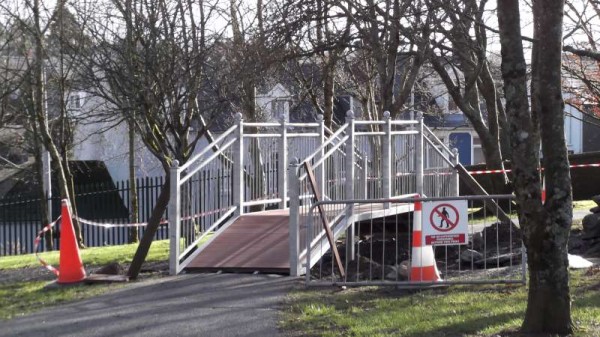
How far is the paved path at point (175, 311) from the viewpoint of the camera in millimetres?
7762

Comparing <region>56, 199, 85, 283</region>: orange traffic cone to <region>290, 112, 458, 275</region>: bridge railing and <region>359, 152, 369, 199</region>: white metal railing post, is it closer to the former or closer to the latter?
<region>290, 112, 458, 275</region>: bridge railing

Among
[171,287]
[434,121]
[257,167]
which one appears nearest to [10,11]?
[257,167]

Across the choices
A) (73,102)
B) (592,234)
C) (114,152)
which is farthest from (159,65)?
(114,152)

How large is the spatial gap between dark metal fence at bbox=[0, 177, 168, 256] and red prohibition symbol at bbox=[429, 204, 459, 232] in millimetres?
12703

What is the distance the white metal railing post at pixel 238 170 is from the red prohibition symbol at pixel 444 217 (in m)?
3.96

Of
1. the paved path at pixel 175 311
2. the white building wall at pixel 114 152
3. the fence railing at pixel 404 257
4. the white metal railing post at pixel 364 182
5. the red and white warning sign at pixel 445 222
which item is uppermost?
the white building wall at pixel 114 152

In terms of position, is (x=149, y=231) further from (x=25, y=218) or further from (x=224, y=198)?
(x=25, y=218)

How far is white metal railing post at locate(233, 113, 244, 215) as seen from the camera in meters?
12.3

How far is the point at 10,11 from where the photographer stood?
1839 cm

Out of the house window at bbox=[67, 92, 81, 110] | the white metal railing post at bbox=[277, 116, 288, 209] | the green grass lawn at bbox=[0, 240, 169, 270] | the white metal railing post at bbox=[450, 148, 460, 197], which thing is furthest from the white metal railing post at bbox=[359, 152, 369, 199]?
the house window at bbox=[67, 92, 81, 110]

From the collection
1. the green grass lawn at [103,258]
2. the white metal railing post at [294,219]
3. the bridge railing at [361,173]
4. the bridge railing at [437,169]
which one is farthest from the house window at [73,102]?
the white metal railing post at [294,219]

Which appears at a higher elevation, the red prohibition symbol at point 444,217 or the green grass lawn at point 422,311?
the red prohibition symbol at point 444,217

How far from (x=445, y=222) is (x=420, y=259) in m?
0.50

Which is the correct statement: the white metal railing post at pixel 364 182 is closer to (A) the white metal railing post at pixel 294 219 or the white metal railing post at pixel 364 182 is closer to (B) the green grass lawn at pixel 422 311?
(A) the white metal railing post at pixel 294 219
